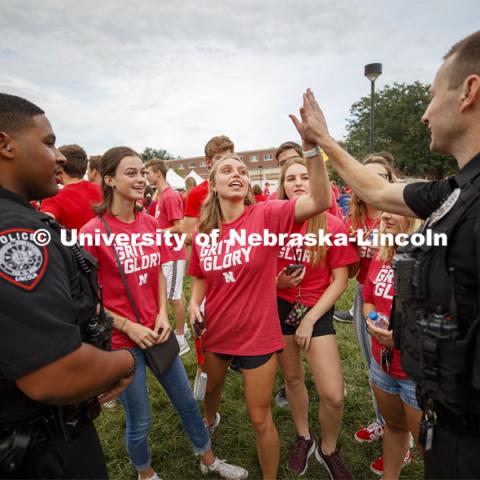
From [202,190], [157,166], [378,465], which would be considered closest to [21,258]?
[378,465]

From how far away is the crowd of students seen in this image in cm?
248

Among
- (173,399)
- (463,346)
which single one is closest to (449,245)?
(463,346)

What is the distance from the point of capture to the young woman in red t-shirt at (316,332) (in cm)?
278

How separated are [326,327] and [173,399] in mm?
1400

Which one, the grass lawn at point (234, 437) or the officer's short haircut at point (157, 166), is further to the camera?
the officer's short haircut at point (157, 166)

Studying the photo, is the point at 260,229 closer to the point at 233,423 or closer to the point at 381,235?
the point at 381,235

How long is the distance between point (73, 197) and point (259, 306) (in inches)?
103

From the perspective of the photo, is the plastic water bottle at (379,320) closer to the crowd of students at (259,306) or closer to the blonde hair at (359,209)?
the crowd of students at (259,306)

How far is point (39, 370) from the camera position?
3.92ft

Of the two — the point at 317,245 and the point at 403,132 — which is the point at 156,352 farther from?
the point at 403,132

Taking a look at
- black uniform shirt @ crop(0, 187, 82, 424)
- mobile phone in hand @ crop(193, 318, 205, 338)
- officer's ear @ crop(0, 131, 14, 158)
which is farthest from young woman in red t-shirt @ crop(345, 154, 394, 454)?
officer's ear @ crop(0, 131, 14, 158)

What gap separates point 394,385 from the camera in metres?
2.41

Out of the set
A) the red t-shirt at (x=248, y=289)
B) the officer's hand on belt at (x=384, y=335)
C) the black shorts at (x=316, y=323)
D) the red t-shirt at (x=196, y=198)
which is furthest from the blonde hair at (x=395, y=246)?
the red t-shirt at (x=196, y=198)

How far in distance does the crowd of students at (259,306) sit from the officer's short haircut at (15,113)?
120cm
